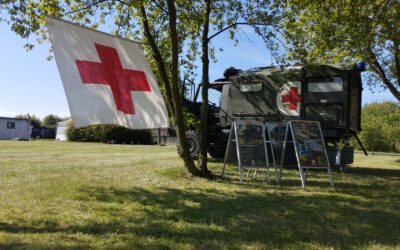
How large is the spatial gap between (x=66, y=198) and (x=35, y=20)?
3077 mm

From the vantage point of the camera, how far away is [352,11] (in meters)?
10.4

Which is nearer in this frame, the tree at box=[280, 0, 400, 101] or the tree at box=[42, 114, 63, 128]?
the tree at box=[280, 0, 400, 101]

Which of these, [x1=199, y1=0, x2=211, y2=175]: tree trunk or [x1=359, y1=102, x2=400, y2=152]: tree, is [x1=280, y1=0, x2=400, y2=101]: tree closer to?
[x1=199, y1=0, x2=211, y2=175]: tree trunk

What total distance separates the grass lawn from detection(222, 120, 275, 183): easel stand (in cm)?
45

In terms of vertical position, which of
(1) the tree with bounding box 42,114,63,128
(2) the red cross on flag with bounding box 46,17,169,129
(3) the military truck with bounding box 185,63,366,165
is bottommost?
(2) the red cross on flag with bounding box 46,17,169,129

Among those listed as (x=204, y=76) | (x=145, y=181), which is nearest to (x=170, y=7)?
(x=204, y=76)

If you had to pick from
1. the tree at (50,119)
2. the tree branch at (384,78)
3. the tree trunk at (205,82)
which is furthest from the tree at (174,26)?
the tree at (50,119)

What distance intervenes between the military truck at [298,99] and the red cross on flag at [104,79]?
7.75 meters

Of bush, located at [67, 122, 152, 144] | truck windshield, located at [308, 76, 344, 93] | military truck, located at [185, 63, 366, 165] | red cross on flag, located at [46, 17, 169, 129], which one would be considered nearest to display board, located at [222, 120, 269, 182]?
military truck, located at [185, 63, 366, 165]

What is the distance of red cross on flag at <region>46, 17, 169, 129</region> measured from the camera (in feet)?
13.0

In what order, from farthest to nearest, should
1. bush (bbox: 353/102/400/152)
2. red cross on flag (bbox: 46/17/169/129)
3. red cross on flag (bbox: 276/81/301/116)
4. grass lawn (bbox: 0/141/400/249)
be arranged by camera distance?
bush (bbox: 353/102/400/152) → red cross on flag (bbox: 276/81/301/116) → grass lawn (bbox: 0/141/400/249) → red cross on flag (bbox: 46/17/169/129)

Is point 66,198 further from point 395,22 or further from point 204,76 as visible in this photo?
point 395,22

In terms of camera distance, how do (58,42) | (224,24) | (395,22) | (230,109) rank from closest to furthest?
(58,42), (224,24), (395,22), (230,109)

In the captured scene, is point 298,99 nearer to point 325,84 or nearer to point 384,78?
point 325,84
